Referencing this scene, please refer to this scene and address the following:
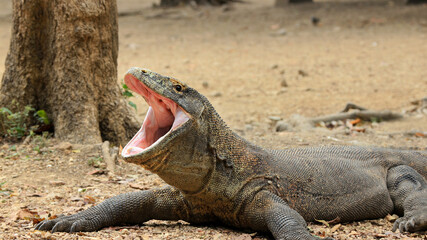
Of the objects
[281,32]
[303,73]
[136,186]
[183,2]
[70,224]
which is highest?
[70,224]

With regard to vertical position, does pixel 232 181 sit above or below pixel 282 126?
above

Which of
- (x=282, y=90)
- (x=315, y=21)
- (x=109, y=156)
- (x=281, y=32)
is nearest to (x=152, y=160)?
(x=109, y=156)

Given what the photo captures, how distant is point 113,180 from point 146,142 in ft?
5.50

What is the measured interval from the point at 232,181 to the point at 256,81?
7365mm

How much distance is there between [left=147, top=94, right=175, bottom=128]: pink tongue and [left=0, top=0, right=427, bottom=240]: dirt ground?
29.3 inches

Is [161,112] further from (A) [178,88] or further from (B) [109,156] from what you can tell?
(B) [109,156]

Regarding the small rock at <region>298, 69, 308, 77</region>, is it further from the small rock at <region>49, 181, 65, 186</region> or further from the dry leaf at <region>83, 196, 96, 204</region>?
the dry leaf at <region>83, 196, 96, 204</region>

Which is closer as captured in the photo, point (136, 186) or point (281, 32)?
point (136, 186)

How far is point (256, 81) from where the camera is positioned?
10938 millimetres

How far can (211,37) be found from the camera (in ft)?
49.2

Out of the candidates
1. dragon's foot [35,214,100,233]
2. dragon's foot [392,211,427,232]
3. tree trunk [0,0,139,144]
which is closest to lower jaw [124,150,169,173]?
dragon's foot [35,214,100,233]

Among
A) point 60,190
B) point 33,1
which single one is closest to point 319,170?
point 60,190

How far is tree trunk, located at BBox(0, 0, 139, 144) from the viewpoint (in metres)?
5.61

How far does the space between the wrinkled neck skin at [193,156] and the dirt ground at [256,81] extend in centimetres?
40
